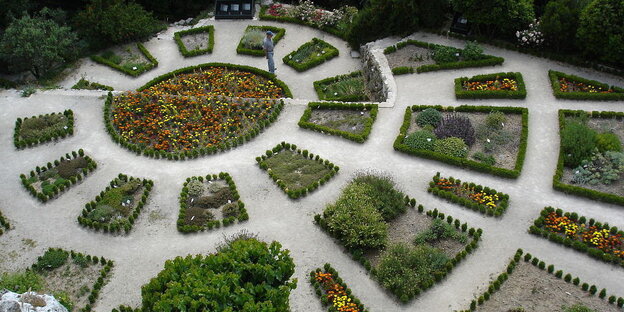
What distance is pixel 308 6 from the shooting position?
1633 inches

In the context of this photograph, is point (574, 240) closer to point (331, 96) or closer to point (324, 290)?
point (324, 290)

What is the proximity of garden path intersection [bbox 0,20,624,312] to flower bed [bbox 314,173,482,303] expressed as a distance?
0.44 metres

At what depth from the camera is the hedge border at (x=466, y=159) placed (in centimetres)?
2619

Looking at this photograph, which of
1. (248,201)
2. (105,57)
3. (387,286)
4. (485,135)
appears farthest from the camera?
(105,57)

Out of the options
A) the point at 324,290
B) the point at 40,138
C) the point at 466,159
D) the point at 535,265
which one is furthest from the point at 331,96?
the point at 535,265

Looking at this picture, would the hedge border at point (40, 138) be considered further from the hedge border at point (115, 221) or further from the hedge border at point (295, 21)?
the hedge border at point (295, 21)

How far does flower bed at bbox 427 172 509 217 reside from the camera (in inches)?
968

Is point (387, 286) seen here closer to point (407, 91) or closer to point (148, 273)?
point (148, 273)

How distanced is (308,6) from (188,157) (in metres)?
17.3

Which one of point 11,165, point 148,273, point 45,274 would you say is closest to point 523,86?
point 148,273

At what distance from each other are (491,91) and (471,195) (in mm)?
7951

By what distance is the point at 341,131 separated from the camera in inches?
1162

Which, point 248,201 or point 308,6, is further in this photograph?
point 308,6

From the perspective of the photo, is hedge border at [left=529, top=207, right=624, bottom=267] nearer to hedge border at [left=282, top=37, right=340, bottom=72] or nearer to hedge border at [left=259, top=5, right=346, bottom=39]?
hedge border at [left=282, top=37, right=340, bottom=72]
